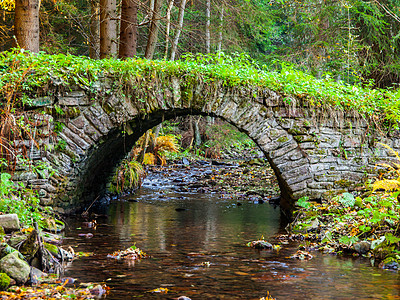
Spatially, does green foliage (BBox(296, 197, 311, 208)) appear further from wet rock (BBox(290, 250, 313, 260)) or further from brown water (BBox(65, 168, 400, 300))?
wet rock (BBox(290, 250, 313, 260))

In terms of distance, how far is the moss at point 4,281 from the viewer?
151 inches

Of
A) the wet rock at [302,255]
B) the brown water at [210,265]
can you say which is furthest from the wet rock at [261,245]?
the wet rock at [302,255]

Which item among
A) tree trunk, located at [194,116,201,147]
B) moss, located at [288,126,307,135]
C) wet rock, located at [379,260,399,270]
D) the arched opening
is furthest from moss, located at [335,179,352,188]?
tree trunk, located at [194,116,201,147]

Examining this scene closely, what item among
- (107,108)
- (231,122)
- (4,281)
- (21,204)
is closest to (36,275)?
(4,281)

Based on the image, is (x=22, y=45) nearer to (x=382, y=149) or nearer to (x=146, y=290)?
(x=146, y=290)

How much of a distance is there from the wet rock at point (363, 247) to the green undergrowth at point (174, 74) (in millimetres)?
2886

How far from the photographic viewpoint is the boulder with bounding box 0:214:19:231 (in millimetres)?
4938

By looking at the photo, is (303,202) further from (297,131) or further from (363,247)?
(363,247)

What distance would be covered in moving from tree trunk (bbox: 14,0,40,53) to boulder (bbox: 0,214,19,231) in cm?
387

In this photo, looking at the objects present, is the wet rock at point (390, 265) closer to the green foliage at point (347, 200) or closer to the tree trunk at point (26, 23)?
the green foliage at point (347, 200)

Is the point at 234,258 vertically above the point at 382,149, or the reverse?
the point at 382,149

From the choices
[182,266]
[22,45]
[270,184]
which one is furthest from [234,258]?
[270,184]

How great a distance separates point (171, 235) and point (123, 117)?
2226 mm

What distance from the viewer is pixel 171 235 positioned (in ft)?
22.2
